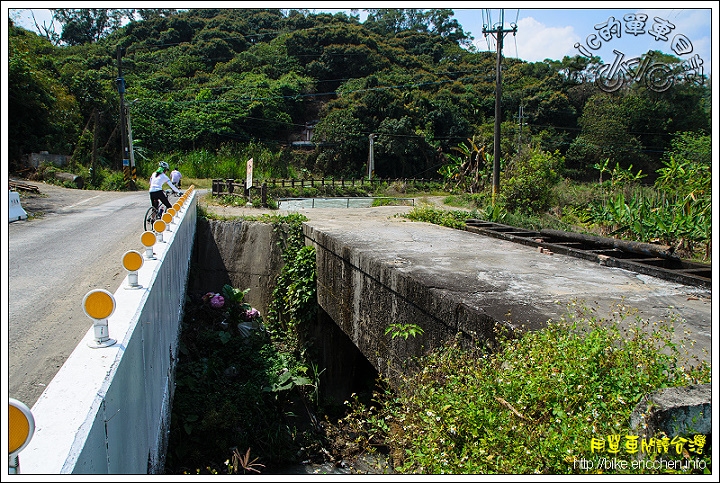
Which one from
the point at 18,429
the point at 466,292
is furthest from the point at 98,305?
the point at 466,292

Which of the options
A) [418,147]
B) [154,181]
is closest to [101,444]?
[154,181]

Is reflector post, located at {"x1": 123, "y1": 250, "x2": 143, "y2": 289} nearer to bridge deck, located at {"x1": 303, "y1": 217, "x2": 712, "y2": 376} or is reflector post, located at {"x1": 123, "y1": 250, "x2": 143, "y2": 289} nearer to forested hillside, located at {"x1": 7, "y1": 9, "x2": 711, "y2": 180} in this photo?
bridge deck, located at {"x1": 303, "y1": 217, "x2": 712, "y2": 376}

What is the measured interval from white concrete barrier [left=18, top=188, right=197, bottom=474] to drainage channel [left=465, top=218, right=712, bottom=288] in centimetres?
525

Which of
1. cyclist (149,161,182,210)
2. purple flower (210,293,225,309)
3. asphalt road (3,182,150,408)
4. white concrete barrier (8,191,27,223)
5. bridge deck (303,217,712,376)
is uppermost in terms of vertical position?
cyclist (149,161,182,210)

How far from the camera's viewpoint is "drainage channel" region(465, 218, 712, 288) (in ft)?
18.3

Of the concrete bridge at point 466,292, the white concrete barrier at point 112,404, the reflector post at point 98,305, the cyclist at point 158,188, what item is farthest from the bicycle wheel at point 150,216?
the reflector post at point 98,305

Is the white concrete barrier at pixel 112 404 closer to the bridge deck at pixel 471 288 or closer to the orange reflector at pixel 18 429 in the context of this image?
the orange reflector at pixel 18 429

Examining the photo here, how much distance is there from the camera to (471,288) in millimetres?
4582

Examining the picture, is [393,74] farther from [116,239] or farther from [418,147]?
[116,239]

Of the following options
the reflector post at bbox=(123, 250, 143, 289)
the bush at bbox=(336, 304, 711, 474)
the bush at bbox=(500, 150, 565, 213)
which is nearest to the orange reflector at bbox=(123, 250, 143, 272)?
the reflector post at bbox=(123, 250, 143, 289)

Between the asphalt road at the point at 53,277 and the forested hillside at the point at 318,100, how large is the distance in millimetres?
14998

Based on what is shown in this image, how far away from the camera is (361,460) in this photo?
701 cm

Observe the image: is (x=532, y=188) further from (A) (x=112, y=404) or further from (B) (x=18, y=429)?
(B) (x=18, y=429)

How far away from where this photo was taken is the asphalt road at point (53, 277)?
424 cm
